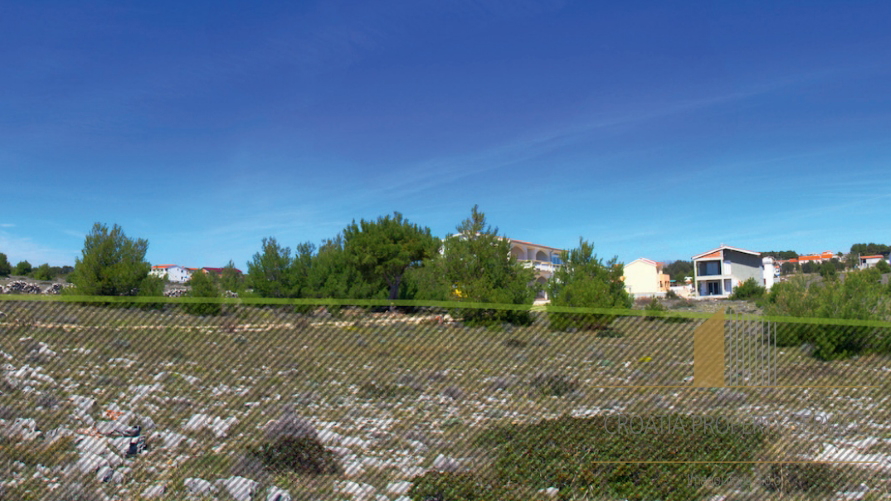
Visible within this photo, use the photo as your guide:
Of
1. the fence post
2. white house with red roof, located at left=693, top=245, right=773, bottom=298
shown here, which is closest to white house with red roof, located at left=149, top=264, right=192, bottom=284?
the fence post

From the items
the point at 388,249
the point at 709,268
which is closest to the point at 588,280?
the point at 388,249

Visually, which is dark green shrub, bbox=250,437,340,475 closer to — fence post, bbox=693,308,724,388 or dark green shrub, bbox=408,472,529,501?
dark green shrub, bbox=408,472,529,501

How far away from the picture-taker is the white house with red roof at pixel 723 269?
4009cm

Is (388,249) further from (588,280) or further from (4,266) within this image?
(4,266)

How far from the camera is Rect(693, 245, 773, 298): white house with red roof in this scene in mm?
40094

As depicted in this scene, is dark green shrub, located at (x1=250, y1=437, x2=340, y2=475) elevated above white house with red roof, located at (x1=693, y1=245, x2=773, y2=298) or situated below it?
below

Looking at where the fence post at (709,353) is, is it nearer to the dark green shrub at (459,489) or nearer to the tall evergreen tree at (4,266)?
the dark green shrub at (459,489)

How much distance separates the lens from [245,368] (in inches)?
151

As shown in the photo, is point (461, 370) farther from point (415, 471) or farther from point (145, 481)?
point (145, 481)

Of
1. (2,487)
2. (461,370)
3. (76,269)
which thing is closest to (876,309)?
(461,370)

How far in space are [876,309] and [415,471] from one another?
26.0ft

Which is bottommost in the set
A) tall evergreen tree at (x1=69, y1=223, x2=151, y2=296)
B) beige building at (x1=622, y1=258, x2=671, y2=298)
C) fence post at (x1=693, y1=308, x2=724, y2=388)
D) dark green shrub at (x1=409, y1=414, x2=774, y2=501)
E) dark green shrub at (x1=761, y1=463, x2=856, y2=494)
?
dark green shrub at (x1=761, y1=463, x2=856, y2=494)
